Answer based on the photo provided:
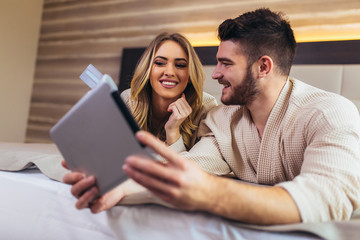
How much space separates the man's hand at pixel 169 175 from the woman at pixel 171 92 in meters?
0.90

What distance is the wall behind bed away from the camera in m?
2.32

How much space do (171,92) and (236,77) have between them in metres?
0.47

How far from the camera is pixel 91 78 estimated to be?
0.85m

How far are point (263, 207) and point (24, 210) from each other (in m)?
0.71

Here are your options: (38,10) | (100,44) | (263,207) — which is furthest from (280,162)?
(38,10)

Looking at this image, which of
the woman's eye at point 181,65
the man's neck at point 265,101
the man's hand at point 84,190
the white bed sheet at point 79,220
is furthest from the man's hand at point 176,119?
the man's hand at point 84,190

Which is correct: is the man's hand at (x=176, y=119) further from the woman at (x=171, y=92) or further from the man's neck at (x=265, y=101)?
the man's neck at (x=265, y=101)

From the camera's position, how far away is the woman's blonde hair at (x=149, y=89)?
1.63 m

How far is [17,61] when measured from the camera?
12.0 feet

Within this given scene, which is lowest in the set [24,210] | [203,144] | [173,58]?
[24,210]

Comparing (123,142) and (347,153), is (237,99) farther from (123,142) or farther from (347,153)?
(123,142)

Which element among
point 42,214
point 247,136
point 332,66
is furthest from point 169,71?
point 332,66

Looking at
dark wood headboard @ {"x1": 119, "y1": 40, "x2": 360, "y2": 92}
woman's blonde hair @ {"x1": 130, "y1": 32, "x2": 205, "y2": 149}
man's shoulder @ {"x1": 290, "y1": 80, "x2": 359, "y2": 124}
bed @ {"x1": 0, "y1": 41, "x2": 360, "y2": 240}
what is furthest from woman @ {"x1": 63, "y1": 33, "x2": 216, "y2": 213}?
dark wood headboard @ {"x1": 119, "y1": 40, "x2": 360, "y2": 92}

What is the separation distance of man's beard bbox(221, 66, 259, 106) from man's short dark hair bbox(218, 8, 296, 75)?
0.07 metres
